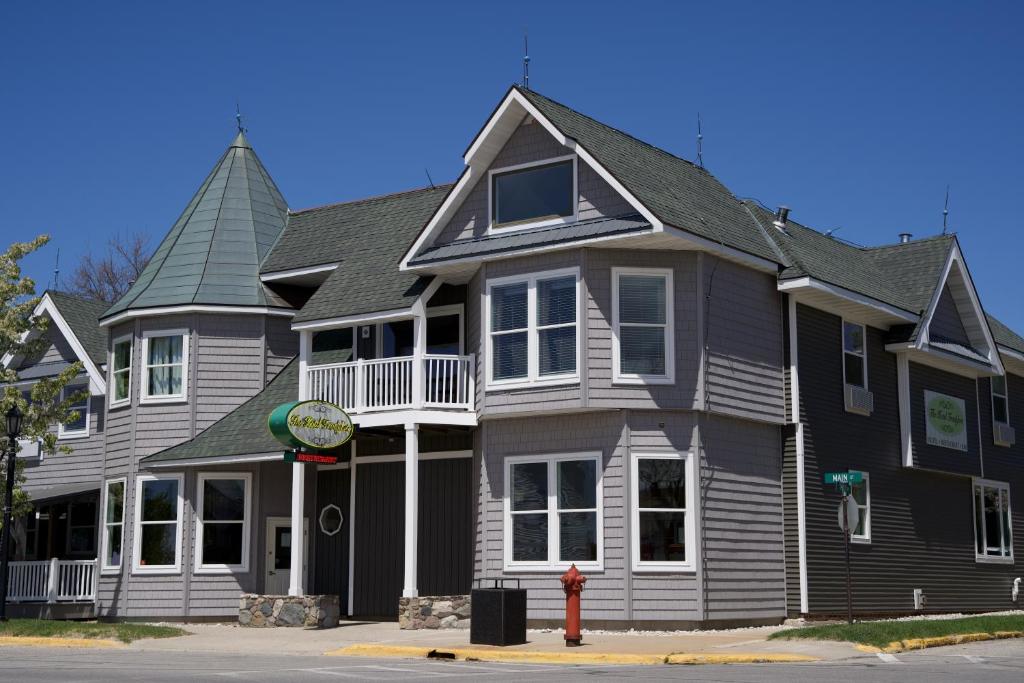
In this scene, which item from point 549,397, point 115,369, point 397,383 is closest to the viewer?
point 549,397

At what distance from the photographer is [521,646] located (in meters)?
19.2

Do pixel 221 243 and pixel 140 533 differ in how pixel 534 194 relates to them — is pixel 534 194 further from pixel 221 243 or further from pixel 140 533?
pixel 140 533

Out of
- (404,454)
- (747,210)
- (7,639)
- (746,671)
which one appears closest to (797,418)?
(747,210)

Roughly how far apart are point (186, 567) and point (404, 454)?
5327mm

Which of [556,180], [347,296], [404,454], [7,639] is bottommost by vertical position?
[7,639]

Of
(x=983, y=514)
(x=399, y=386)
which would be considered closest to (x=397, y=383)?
(x=399, y=386)

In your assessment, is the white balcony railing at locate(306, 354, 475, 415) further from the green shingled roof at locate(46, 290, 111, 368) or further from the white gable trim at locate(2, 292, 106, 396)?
the green shingled roof at locate(46, 290, 111, 368)

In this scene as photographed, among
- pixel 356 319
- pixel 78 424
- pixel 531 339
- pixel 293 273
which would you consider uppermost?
pixel 293 273

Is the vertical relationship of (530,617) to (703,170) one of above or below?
below

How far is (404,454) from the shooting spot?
26984 mm

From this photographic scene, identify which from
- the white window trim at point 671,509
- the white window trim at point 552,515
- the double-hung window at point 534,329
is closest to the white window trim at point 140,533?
the white window trim at point 552,515

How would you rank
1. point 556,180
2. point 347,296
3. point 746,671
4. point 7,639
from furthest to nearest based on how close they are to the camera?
1. point 347,296
2. point 556,180
3. point 7,639
4. point 746,671

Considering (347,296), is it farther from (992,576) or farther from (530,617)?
(992,576)

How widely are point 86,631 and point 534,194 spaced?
1145cm
